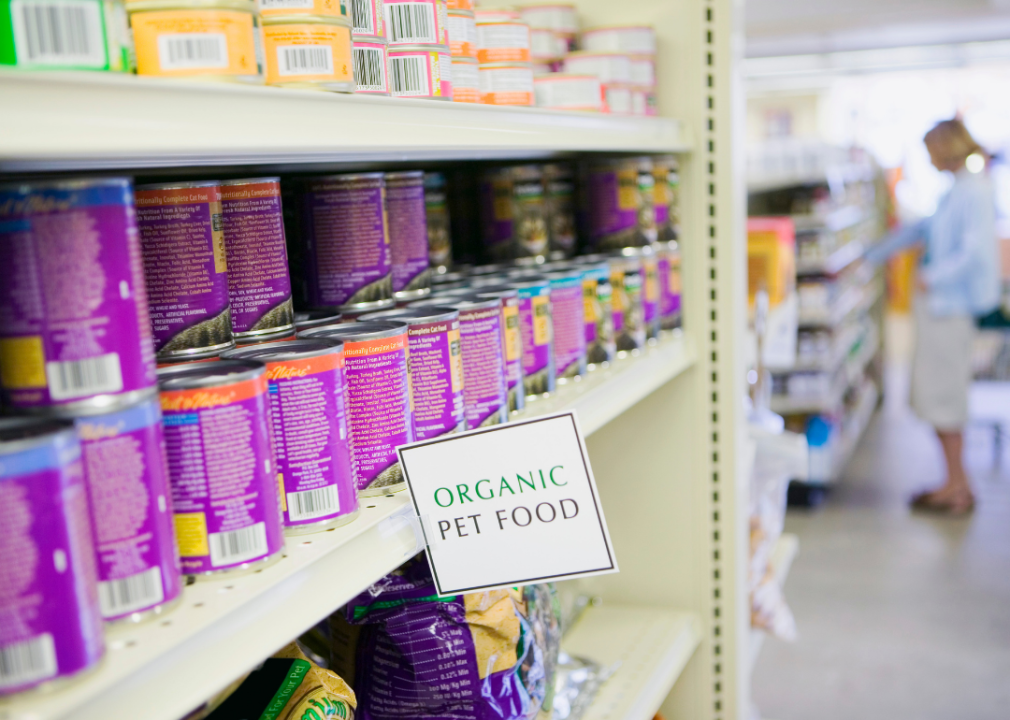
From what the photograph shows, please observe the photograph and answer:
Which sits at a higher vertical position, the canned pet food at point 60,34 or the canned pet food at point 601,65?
the canned pet food at point 601,65

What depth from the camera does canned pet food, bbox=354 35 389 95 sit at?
952 mm

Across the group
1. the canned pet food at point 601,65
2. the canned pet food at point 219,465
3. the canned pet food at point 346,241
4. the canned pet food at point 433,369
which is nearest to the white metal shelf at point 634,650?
the canned pet food at point 433,369

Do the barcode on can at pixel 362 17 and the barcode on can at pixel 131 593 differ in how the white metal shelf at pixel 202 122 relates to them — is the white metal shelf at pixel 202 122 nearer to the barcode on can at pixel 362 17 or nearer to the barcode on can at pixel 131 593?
the barcode on can at pixel 362 17

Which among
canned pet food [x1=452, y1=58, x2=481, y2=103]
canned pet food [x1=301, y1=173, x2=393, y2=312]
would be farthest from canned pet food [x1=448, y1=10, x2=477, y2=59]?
canned pet food [x1=301, y1=173, x2=393, y2=312]

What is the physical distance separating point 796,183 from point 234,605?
5.19 m

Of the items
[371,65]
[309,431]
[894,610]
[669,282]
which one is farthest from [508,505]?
[894,610]

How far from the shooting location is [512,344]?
125 cm

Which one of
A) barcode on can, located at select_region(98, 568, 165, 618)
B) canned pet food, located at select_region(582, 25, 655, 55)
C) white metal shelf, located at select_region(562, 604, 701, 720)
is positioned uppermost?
canned pet food, located at select_region(582, 25, 655, 55)

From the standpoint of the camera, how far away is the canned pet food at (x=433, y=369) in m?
1.02

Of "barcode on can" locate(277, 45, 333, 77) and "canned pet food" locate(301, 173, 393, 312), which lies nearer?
"barcode on can" locate(277, 45, 333, 77)

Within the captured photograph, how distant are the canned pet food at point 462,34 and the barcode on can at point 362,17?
0.21 m

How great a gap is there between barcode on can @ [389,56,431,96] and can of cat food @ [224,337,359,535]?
0.32 meters

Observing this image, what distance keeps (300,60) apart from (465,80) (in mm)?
415

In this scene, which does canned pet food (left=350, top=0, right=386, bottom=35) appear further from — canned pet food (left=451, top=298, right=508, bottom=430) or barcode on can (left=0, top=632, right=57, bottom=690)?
barcode on can (left=0, top=632, right=57, bottom=690)
